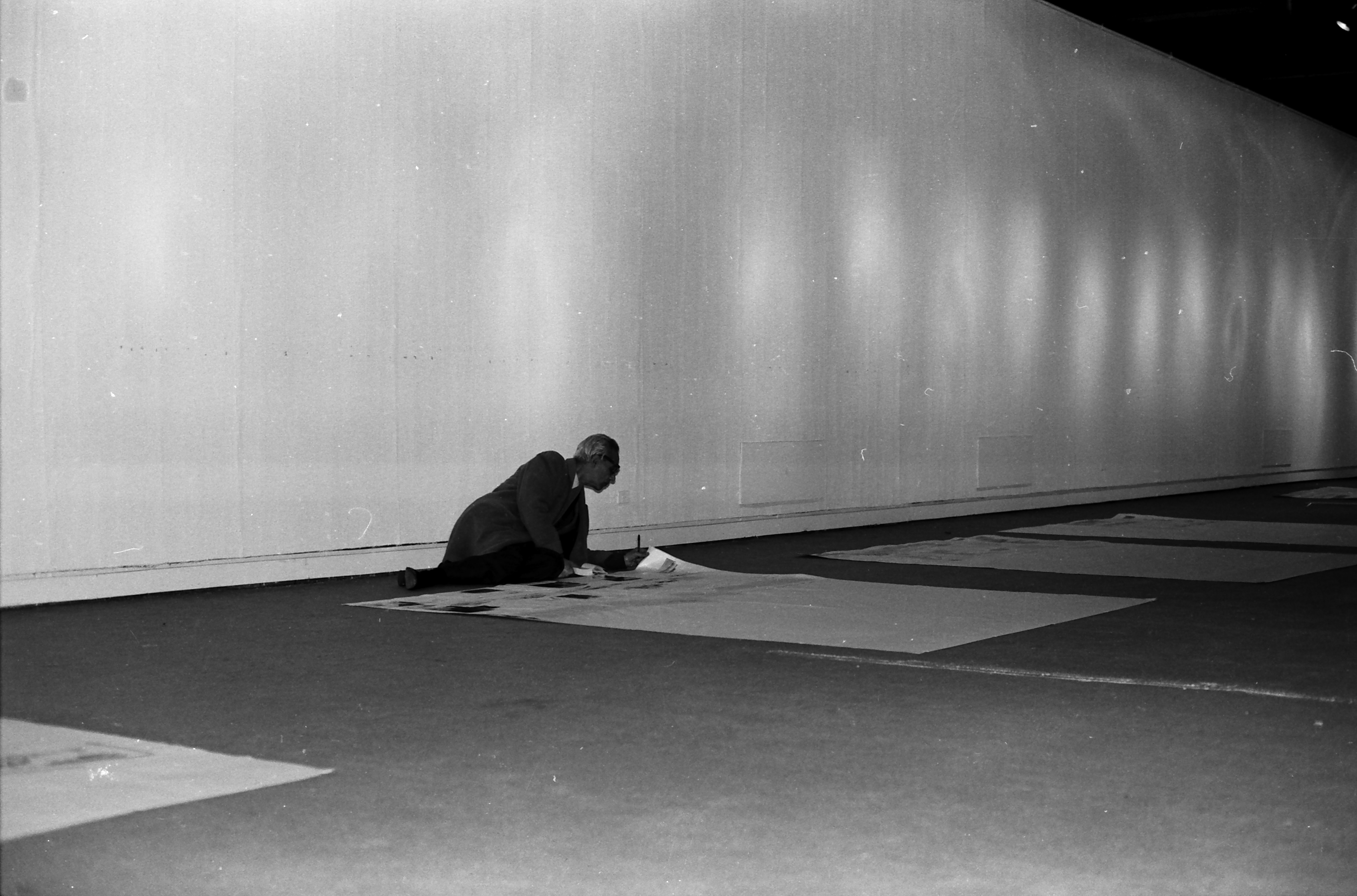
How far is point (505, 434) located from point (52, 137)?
247 cm

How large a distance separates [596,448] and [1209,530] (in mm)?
4909

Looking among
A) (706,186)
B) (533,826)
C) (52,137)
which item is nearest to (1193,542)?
(706,186)

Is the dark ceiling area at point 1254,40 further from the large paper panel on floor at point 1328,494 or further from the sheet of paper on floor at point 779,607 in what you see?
the sheet of paper on floor at point 779,607

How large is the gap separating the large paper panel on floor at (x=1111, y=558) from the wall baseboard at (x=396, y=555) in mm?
883

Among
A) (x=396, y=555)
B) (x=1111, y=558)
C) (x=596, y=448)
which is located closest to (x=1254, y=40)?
(x=1111, y=558)

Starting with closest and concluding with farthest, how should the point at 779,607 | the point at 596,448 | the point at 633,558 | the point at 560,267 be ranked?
the point at 779,607
the point at 596,448
the point at 633,558
the point at 560,267

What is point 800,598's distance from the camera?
5.94 metres

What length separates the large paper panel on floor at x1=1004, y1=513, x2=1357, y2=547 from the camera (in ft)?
29.4

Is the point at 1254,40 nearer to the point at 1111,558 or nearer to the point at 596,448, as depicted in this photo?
the point at 1111,558

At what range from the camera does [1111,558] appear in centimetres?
780

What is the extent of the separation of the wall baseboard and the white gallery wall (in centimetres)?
2

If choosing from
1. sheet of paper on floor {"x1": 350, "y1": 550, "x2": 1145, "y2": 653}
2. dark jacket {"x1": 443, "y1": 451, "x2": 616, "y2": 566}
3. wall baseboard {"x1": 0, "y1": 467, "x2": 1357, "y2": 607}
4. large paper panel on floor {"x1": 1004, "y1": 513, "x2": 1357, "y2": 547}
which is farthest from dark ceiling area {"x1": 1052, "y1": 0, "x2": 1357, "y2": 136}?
dark jacket {"x1": 443, "y1": 451, "x2": 616, "y2": 566}

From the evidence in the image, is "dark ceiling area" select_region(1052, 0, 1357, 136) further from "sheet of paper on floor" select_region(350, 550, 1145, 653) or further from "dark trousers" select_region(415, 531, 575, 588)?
"dark trousers" select_region(415, 531, 575, 588)

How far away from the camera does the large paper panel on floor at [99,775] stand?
50.4 inches
